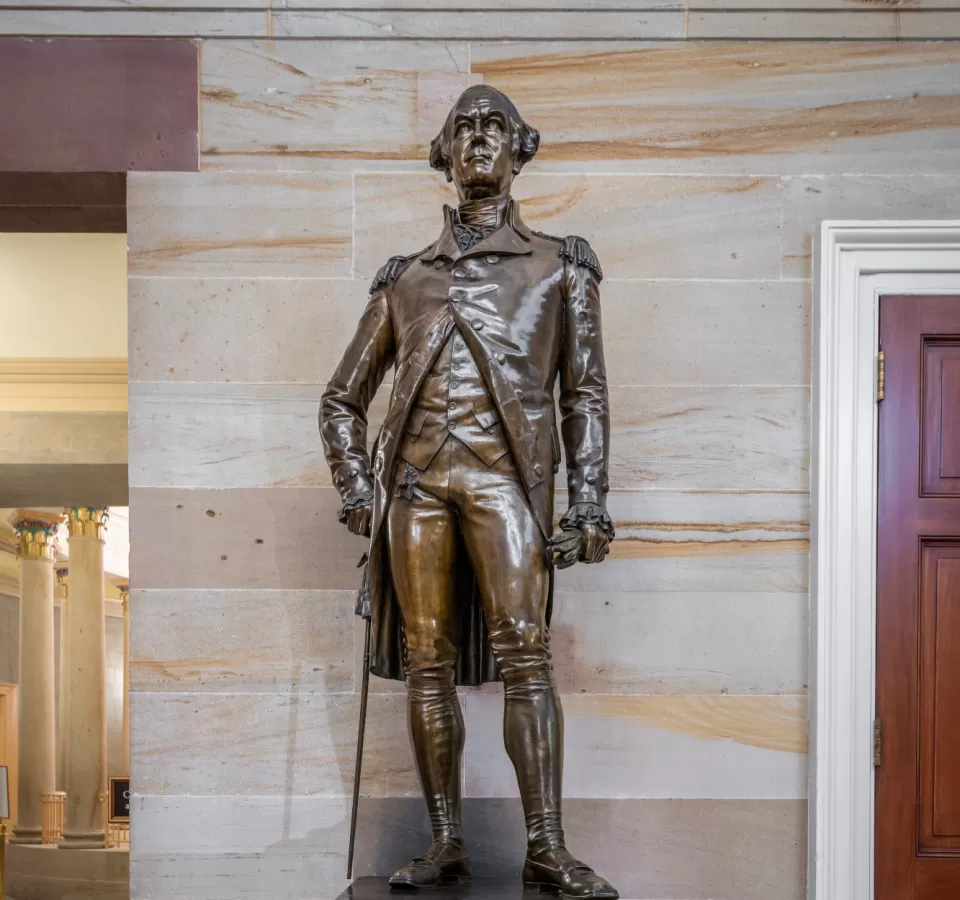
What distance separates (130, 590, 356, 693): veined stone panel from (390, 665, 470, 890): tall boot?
1.04m

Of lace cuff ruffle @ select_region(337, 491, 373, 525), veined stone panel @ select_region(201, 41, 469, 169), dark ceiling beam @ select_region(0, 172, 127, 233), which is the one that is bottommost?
lace cuff ruffle @ select_region(337, 491, 373, 525)

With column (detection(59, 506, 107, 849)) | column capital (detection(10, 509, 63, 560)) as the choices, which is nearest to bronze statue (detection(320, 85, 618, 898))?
column (detection(59, 506, 107, 849))

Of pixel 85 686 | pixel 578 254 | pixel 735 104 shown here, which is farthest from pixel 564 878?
pixel 85 686

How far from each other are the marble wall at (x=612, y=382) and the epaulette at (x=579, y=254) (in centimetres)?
96

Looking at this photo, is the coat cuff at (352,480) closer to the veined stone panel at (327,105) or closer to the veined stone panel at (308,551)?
the veined stone panel at (308,551)

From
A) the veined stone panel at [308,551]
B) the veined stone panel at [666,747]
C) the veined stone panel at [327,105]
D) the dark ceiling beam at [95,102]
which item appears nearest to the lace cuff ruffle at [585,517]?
the veined stone panel at [308,551]

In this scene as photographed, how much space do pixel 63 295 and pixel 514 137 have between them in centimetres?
632

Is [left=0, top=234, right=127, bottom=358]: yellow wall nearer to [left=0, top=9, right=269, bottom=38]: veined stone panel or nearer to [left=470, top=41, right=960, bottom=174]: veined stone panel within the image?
[left=0, top=9, right=269, bottom=38]: veined stone panel

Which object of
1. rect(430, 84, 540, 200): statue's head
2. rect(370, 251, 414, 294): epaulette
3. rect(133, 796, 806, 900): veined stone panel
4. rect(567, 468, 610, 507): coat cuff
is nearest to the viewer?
rect(567, 468, 610, 507): coat cuff

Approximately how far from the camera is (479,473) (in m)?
4.02

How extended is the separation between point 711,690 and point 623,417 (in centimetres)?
100

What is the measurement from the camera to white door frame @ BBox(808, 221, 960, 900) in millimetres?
4961

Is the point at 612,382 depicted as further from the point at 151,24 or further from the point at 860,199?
the point at 151,24

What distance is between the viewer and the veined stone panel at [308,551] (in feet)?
16.7
